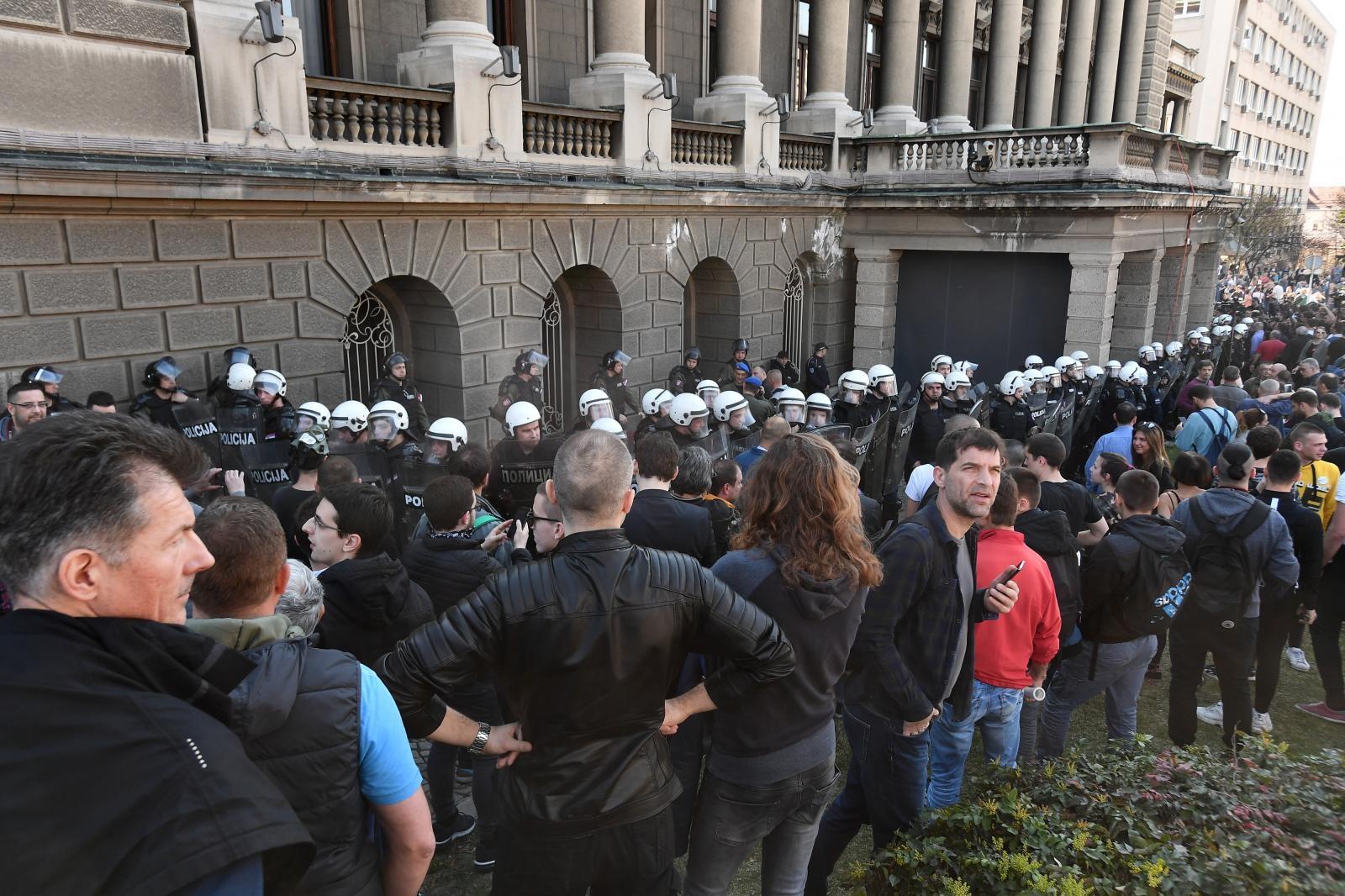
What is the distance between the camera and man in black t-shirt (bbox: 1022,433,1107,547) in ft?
16.7

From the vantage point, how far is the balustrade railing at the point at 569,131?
450 inches

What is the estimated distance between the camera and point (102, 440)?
159cm

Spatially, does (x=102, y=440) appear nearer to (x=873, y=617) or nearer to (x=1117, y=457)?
(x=873, y=617)

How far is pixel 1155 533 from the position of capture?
447cm

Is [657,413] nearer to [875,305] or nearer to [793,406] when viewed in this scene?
[793,406]

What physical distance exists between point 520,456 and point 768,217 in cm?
994

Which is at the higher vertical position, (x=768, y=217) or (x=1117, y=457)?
(x=768, y=217)

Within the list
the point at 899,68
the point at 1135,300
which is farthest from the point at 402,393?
the point at 1135,300

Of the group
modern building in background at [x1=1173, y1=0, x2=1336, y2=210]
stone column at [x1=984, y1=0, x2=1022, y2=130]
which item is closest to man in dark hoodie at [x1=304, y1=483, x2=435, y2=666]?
stone column at [x1=984, y1=0, x2=1022, y2=130]

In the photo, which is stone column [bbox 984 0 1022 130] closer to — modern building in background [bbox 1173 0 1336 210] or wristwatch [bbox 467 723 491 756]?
wristwatch [bbox 467 723 491 756]

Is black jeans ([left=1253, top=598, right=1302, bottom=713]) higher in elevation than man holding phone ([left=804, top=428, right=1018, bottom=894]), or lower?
lower

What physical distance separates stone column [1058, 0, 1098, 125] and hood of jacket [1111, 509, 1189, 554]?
2314 centimetres

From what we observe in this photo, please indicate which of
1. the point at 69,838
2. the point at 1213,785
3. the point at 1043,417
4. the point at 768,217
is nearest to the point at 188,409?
the point at 69,838

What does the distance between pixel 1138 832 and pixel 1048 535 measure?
6.08ft
